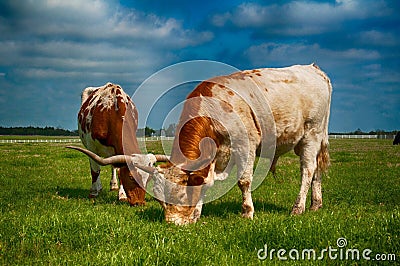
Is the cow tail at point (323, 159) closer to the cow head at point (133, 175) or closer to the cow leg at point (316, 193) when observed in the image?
the cow leg at point (316, 193)

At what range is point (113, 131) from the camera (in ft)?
A: 36.7

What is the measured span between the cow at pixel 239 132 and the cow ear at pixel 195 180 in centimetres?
1

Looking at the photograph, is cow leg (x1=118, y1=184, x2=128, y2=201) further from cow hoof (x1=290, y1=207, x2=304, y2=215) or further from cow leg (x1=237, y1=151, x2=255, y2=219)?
cow hoof (x1=290, y1=207, x2=304, y2=215)

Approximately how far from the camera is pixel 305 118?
31.5ft

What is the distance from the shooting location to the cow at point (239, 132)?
764 centimetres

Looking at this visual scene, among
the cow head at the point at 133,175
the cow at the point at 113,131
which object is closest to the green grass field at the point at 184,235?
the cow head at the point at 133,175

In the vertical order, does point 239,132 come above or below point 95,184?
above

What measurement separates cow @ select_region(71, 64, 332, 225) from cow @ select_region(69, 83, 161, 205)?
2.47 feet

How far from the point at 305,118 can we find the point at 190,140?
317cm

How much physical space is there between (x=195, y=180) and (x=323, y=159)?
4.15 m

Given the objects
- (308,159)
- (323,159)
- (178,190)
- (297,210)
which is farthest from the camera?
(323,159)

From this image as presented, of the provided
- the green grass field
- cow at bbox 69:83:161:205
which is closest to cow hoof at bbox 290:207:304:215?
the green grass field

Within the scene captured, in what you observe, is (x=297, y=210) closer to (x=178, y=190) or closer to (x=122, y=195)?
(x=178, y=190)

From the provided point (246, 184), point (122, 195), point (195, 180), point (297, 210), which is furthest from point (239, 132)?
point (122, 195)
